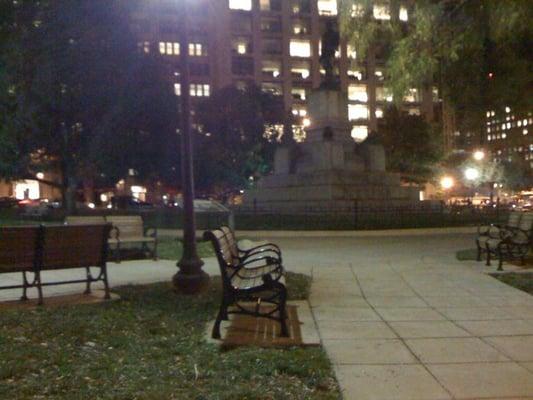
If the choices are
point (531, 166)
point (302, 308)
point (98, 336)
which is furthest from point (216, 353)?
point (531, 166)

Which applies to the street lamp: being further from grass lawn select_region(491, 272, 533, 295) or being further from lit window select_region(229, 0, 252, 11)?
lit window select_region(229, 0, 252, 11)

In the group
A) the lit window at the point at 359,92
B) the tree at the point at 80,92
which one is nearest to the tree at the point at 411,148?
the tree at the point at 80,92

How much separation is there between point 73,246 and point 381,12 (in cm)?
495

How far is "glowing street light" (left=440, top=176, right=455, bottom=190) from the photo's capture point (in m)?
68.2

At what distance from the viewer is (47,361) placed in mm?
5473

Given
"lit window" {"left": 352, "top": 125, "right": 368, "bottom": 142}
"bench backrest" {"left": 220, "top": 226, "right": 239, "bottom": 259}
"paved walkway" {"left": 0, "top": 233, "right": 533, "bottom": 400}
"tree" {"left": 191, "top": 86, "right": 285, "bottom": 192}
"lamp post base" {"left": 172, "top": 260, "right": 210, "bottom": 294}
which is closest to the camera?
"paved walkway" {"left": 0, "top": 233, "right": 533, "bottom": 400}

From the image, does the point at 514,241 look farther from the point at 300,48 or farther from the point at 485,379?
the point at 300,48

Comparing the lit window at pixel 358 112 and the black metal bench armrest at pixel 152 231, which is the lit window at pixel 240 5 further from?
the black metal bench armrest at pixel 152 231

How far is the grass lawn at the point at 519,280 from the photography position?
968 cm

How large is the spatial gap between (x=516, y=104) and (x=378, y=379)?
323 inches

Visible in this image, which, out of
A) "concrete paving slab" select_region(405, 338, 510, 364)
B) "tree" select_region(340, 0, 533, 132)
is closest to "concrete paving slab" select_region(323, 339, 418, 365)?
"concrete paving slab" select_region(405, 338, 510, 364)

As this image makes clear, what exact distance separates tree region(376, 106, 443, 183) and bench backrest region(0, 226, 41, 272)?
58014 millimetres

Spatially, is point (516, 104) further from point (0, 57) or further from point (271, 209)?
point (0, 57)

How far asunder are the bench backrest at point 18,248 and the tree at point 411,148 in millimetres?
58014
